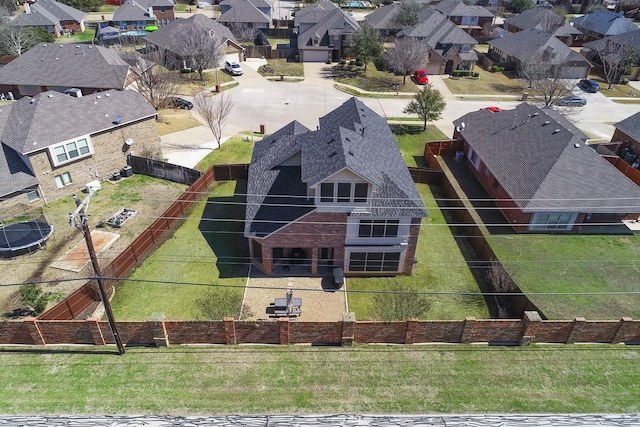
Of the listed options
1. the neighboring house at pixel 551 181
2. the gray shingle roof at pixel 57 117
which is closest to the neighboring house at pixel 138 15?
the gray shingle roof at pixel 57 117

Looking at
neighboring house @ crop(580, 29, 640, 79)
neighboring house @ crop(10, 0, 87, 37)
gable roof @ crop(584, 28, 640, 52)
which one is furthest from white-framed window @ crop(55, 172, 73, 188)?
gable roof @ crop(584, 28, 640, 52)

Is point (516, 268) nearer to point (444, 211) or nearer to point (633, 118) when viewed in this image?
point (444, 211)

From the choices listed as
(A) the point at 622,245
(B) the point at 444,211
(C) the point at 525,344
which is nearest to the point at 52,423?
(C) the point at 525,344

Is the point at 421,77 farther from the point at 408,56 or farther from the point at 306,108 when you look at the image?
the point at 306,108

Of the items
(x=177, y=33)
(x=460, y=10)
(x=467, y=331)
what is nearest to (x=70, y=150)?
(x=467, y=331)

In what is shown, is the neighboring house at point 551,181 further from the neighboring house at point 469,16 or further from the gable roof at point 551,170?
the neighboring house at point 469,16

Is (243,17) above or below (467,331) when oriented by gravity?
above
